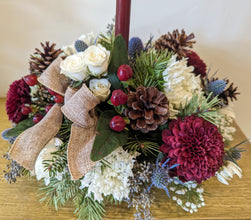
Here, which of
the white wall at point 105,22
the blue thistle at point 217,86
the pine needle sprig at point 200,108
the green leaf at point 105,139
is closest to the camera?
the green leaf at point 105,139

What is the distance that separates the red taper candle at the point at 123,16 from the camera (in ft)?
1.37

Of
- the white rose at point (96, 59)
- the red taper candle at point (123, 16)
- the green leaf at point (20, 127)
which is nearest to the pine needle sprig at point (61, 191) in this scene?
the green leaf at point (20, 127)

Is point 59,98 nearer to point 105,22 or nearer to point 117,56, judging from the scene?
point 117,56

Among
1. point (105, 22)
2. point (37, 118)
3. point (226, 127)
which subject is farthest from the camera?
point (105, 22)

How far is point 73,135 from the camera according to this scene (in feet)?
1.29

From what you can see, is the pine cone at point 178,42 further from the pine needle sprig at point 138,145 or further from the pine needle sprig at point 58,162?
the pine needle sprig at point 58,162

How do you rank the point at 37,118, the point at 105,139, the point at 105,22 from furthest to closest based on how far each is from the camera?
the point at 105,22 < the point at 37,118 < the point at 105,139

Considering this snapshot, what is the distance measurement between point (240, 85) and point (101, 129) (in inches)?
30.5

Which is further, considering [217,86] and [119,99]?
[217,86]

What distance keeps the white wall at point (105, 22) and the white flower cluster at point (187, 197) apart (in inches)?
21.3

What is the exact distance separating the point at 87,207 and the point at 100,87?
257mm

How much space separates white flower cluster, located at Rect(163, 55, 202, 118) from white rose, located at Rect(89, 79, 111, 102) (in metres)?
0.12

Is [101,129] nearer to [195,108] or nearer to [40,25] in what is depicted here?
[195,108]

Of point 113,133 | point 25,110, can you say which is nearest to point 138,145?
point 113,133
